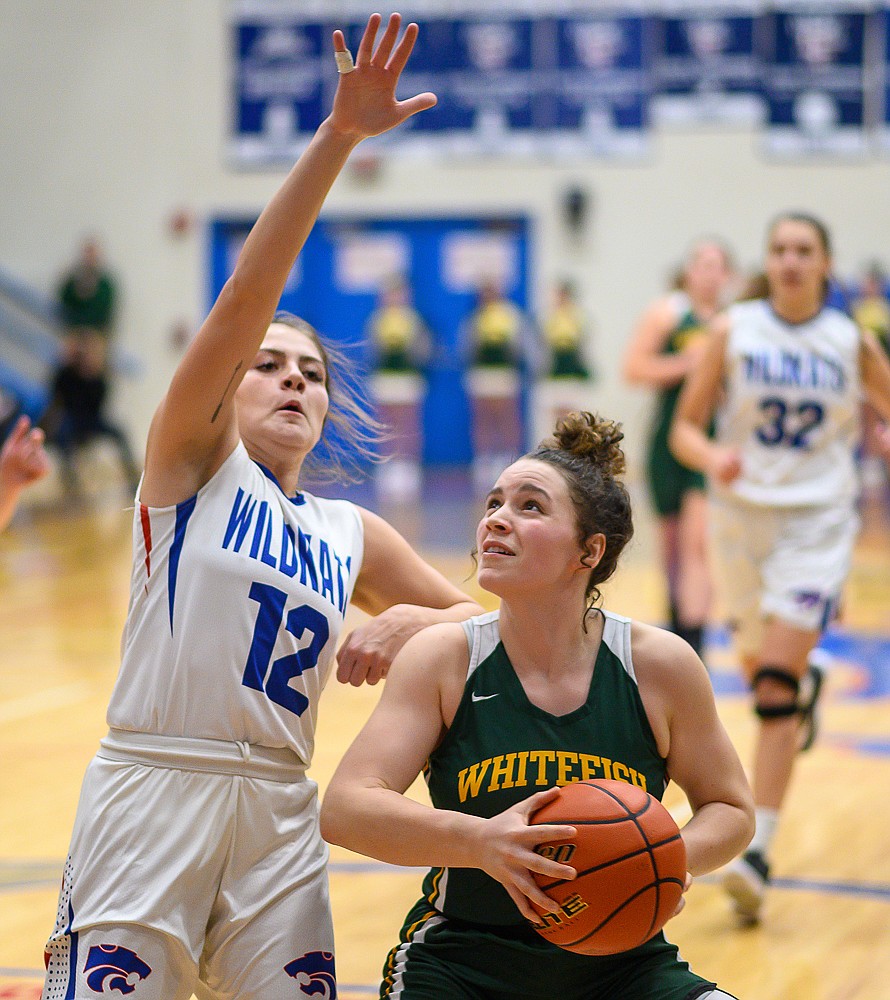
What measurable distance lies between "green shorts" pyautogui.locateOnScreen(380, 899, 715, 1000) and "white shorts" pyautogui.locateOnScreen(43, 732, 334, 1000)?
0.21m

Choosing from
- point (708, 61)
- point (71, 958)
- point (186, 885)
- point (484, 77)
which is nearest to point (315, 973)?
point (186, 885)

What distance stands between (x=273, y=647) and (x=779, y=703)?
216 centimetres

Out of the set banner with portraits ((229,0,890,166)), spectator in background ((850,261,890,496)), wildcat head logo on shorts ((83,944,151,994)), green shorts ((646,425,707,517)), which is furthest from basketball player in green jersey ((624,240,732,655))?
banner with portraits ((229,0,890,166))

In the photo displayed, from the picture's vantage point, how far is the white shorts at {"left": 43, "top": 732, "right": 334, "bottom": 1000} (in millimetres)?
2283

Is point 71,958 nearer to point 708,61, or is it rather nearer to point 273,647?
point 273,647

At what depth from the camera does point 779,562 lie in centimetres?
443

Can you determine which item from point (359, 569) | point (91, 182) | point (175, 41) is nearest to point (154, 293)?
point (91, 182)

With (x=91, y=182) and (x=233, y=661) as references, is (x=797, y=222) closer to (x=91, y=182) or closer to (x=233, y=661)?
(x=233, y=661)

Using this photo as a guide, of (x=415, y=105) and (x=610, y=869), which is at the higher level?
(x=415, y=105)

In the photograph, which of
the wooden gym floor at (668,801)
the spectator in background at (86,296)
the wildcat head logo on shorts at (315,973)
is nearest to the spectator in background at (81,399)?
the spectator in background at (86,296)

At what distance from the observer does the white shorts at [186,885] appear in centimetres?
228

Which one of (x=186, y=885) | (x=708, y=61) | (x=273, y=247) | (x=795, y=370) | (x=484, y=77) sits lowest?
(x=186, y=885)

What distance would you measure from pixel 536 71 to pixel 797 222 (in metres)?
11.9

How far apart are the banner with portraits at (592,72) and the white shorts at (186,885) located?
1337 centimetres
